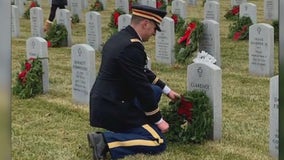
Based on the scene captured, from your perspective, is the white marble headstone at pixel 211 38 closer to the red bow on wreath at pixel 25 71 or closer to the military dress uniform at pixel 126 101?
the red bow on wreath at pixel 25 71

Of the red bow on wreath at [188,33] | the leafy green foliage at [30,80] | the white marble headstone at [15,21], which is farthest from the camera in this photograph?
the white marble headstone at [15,21]

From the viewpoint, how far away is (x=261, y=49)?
8.22 metres

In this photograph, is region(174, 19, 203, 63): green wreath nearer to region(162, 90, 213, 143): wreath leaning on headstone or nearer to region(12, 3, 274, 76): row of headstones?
region(12, 3, 274, 76): row of headstones

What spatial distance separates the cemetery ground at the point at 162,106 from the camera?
479 cm

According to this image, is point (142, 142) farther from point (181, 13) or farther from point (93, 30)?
point (181, 13)

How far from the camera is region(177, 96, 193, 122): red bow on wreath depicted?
4.91 metres

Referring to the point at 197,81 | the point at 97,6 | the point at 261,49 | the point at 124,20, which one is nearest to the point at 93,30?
the point at 124,20

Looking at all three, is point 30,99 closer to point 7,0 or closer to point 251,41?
point 251,41

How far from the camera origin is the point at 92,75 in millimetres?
6594

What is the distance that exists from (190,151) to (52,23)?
8.02m

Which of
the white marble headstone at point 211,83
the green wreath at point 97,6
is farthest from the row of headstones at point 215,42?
the green wreath at point 97,6

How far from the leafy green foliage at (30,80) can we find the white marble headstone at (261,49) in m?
3.36

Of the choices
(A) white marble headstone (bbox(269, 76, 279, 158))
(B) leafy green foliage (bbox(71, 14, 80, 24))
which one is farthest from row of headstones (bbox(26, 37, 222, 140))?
(B) leafy green foliage (bbox(71, 14, 80, 24))

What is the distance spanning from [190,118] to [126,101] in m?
0.75
